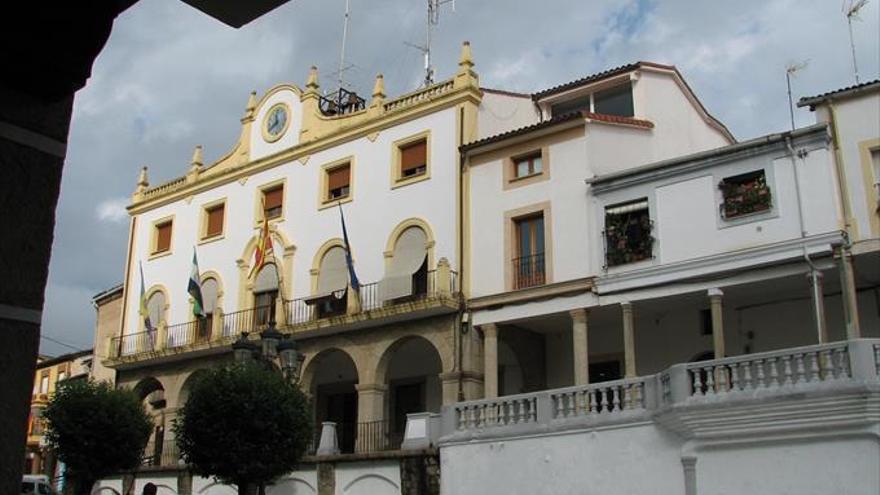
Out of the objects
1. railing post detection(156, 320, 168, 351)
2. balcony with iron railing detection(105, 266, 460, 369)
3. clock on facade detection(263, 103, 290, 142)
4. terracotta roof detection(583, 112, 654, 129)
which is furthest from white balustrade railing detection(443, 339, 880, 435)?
railing post detection(156, 320, 168, 351)

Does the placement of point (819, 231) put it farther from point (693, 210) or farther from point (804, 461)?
point (804, 461)

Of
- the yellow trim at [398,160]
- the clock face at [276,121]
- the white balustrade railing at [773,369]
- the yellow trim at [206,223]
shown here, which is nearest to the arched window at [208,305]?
the yellow trim at [206,223]

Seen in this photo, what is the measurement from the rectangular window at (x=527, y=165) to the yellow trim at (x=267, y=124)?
9.11 m

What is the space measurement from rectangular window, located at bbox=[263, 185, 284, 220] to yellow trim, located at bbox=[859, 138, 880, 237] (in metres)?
17.1

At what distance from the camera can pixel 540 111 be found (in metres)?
26.5

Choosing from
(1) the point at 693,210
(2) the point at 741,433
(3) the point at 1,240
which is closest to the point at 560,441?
(2) the point at 741,433

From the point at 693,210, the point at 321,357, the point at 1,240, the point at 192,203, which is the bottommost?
the point at 1,240

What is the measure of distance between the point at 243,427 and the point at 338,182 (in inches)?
460

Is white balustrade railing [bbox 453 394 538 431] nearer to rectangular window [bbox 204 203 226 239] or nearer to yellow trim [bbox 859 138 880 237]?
yellow trim [bbox 859 138 880 237]

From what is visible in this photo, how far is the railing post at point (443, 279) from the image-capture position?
23594 mm

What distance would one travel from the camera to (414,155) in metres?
26.3

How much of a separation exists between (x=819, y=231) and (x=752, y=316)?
11.4 ft

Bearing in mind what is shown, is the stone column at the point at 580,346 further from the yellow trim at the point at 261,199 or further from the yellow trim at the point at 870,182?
the yellow trim at the point at 261,199

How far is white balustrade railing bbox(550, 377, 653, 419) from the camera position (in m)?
18.3
